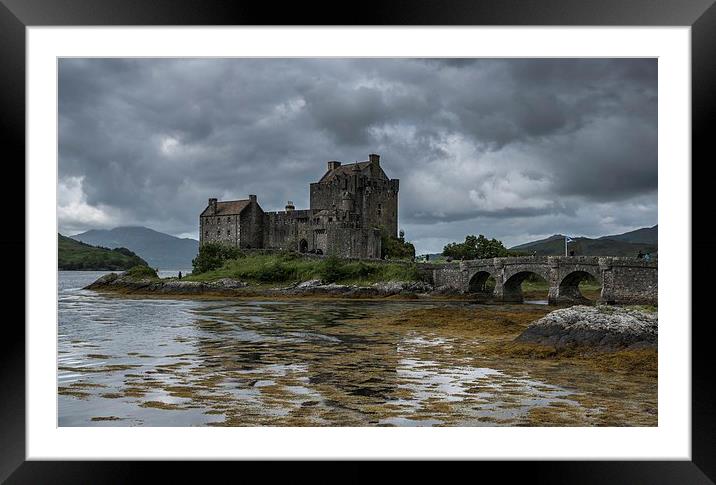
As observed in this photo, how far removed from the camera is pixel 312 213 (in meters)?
46.9

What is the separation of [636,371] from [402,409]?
13.8 ft

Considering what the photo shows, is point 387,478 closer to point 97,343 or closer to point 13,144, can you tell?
point 13,144

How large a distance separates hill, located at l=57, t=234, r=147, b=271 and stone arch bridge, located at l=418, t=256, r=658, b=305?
24.9 m

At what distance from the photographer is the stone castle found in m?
46.8

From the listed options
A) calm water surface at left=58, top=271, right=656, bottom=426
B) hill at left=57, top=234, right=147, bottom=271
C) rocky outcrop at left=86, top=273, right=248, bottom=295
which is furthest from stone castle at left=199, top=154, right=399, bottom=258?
calm water surface at left=58, top=271, right=656, bottom=426

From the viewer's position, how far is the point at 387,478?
178 inches

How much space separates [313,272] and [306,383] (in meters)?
29.1

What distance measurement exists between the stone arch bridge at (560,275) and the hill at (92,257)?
24.9 meters

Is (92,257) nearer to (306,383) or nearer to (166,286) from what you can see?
(166,286)

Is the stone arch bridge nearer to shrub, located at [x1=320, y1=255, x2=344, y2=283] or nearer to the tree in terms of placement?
shrub, located at [x1=320, y1=255, x2=344, y2=283]

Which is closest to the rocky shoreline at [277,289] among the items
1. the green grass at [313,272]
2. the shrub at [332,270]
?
the shrub at [332,270]

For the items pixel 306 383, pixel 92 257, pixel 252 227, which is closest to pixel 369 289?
pixel 252 227

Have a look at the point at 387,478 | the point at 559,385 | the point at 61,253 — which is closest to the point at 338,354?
the point at 559,385
